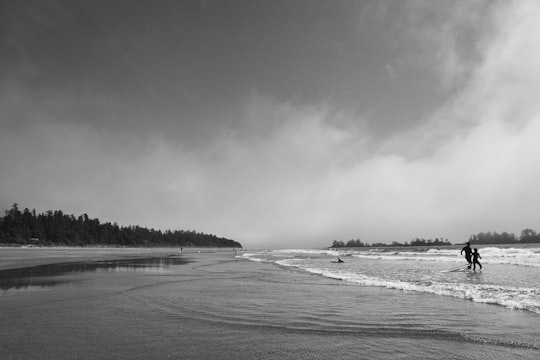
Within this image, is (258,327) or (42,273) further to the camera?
(42,273)

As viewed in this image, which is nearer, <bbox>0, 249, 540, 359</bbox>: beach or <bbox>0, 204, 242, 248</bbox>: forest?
<bbox>0, 249, 540, 359</bbox>: beach

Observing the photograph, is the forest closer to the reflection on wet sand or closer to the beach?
the reflection on wet sand

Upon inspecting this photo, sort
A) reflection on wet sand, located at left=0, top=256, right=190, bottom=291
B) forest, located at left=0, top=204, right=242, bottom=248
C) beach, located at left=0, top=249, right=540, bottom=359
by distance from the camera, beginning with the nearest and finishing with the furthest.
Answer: beach, located at left=0, top=249, right=540, bottom=359, reflection on wet sand, located at left=0, top=256, right=190, bottom=291, forest, located at left=0, top=204, right=242, bottom=248

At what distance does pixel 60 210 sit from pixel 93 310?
174 metres

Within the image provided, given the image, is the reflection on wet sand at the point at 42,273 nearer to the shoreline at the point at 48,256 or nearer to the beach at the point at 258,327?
the shoreline at the point at 48,256

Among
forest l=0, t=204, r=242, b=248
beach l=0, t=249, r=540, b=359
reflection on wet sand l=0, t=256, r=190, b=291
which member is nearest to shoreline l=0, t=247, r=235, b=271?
reflection on wet sand l=0, t=256, r=190, b=291

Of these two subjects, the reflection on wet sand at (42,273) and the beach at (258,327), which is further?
the reflection on wet sand at (42,273)

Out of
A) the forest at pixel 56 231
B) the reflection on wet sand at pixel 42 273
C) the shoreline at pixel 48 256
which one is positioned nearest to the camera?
the reflection on wet sand at pixel 42 273

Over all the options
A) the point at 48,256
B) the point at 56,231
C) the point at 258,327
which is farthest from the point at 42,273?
the point at 56,231

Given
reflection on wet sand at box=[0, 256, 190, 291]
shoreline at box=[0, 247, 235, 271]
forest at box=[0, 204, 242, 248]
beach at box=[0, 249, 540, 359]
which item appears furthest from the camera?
forest at box=[0, 204, 242, 248]

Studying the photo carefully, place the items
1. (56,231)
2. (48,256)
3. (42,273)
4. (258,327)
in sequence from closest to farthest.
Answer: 1. (258,327)
2. (42,273)
3. (48,256)
4. (56,231)

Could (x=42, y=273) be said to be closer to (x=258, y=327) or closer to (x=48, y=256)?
(x=258, y=327)

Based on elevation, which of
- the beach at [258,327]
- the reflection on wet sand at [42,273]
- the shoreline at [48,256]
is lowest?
the shoreline at [48,256]

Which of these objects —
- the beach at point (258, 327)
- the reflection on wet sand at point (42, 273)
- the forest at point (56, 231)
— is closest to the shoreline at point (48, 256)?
the reflection on wet sand at point (42, 273)
